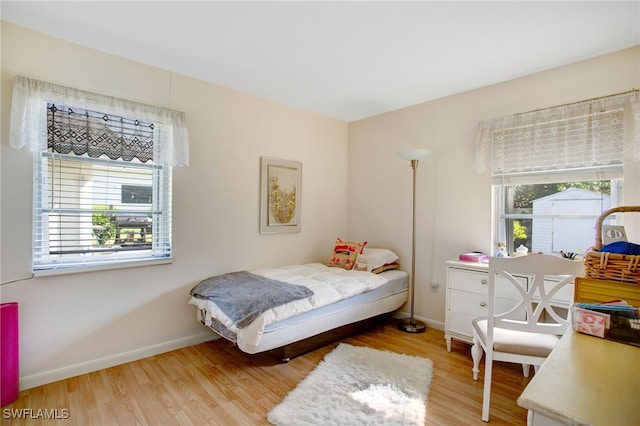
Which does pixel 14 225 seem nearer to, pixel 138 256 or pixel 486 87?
pixel 138 256

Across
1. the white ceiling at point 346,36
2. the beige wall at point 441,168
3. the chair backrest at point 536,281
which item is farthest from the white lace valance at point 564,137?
the chair backrest at point 536,281

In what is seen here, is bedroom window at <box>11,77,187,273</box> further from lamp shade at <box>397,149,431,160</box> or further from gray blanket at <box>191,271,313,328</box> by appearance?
lamp shade at <box>397,149,431,160</box>

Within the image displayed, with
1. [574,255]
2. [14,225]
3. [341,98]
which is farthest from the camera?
[341,98]

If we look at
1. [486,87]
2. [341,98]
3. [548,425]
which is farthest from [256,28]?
[548,425]

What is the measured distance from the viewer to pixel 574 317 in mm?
1128

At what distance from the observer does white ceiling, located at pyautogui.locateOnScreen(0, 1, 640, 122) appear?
191 centimetres

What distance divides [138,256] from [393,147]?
Result: 288 centimetres

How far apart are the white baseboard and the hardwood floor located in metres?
0.05

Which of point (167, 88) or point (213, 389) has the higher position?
point (167, 88)

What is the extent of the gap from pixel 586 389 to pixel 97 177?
298 centimetres

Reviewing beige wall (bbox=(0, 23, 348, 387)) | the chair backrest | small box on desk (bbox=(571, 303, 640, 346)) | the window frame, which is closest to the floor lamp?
the window frame

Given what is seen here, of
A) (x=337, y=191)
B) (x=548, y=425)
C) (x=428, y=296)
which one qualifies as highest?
(x=337, y=191)

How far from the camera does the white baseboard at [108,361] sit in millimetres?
2162

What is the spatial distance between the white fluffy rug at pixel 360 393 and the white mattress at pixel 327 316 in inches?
11.4
